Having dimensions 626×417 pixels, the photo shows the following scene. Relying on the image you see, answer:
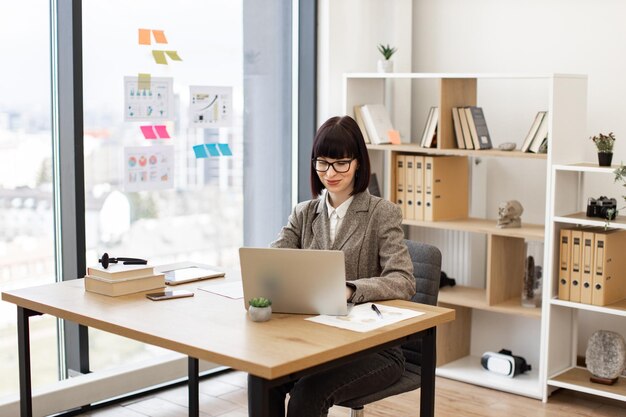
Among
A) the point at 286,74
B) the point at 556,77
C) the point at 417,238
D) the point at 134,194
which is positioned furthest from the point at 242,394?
the point at 556,77

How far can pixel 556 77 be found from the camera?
157 inches

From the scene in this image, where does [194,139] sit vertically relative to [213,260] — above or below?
above

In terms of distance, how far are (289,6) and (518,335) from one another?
2197 millimetres

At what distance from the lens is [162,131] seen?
13.9 ft

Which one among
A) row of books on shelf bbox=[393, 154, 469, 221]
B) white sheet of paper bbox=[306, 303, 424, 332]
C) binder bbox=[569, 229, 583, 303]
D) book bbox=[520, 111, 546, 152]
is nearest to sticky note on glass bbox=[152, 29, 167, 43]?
row of books on shelf bbox=[393, 154, 469, 221]

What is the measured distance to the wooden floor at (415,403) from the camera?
3984mm

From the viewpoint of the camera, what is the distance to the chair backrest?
307 cm

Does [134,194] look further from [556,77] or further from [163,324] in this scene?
[556,77]

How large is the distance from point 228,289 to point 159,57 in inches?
64.7

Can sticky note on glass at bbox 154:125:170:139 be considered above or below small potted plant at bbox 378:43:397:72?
below

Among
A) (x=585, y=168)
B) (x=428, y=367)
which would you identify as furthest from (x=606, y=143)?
(x=428, y=367)

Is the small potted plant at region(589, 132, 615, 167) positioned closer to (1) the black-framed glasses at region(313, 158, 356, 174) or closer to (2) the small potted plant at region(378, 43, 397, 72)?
(2) the small potted plant at region(378, 43, 397, 72)

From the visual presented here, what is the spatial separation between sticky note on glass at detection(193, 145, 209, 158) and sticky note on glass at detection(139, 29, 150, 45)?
22.9 inches

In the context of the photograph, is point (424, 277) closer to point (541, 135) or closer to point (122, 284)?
point (122, 284)
